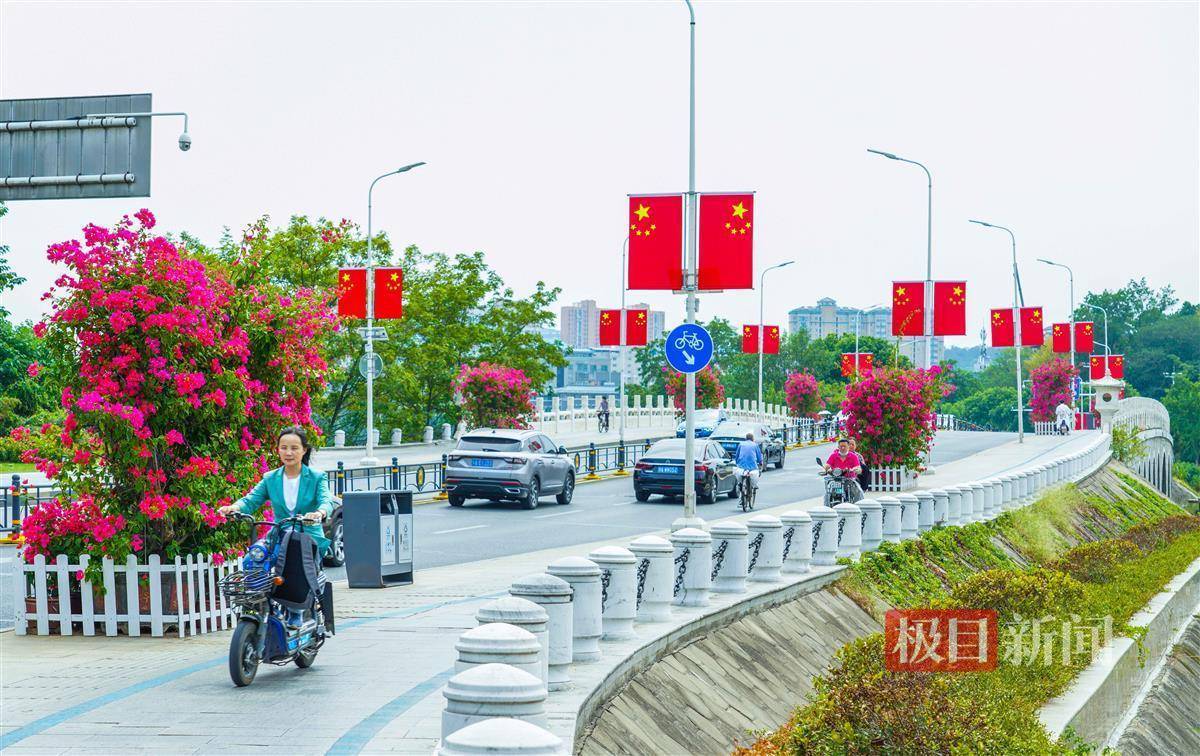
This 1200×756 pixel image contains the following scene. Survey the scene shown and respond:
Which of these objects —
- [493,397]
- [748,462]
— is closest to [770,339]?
[493,397]

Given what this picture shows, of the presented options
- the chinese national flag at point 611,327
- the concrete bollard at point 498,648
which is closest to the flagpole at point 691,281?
the concrete bollard at point 498,648

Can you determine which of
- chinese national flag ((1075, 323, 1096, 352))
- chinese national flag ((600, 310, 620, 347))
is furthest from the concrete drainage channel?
Result: chinese national flag ((1075, 323, 1096, 352))

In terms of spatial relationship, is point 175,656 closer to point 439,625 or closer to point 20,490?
point 439,625

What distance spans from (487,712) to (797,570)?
11.9 m

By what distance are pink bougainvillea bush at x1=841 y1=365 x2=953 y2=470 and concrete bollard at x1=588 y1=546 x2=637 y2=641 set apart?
23.0 m

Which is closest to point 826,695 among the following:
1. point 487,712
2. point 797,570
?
point 487,712

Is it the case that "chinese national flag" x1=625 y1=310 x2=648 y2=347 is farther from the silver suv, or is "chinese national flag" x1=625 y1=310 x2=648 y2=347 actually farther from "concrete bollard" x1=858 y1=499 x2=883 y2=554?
"concrete bollard" x1=858 y1=499 x2=883 y2=554

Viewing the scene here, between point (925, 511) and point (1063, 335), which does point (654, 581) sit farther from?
point (1063, 335)

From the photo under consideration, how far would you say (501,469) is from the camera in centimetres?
3128

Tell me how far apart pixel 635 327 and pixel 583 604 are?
135ft

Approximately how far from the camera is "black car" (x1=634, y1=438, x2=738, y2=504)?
33531 mm

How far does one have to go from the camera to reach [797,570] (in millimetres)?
17984

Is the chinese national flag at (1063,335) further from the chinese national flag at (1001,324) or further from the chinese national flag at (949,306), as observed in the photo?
the chinese national flag at (949,306)

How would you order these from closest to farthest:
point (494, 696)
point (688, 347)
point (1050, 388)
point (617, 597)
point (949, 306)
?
point (494, 696) → point (617, 597) → point (688, 347) → point (949, 306) → point (1050, 388)
